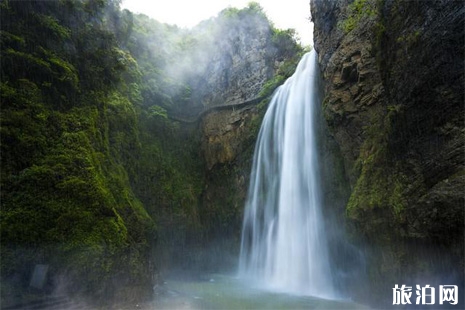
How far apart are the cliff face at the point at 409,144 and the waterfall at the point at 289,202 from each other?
7.84 ft

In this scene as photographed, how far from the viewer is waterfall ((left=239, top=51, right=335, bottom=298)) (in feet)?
35.9

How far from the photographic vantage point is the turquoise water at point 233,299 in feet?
27.1

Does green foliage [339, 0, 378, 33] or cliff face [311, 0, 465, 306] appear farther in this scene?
green foliage [339, 0, 378, 33]

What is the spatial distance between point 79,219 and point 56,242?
0.70 metres

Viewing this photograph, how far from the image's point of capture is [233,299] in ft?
30.8

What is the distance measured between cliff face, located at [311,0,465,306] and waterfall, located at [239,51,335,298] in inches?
94.0

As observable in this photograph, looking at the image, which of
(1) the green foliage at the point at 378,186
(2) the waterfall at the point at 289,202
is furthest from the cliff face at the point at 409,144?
(2) the waterfall at the point at 289,202

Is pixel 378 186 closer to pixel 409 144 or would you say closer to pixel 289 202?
pixel 409 144

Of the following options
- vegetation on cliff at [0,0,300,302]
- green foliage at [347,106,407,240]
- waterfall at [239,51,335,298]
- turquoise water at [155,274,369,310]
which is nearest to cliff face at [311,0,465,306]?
green foliage at [347,106,407,240]

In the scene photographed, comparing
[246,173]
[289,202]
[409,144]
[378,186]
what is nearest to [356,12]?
[409,144]

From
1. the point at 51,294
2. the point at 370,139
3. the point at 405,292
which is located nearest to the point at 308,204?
the point at 370,139

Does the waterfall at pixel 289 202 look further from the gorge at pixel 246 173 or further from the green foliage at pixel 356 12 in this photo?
the green foliage at pixel 356 12

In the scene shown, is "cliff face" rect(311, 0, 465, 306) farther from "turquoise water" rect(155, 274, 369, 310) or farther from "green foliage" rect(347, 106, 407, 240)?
"turquoise water" rect(155, 274, 369, 310)

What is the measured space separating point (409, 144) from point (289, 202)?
637cm
